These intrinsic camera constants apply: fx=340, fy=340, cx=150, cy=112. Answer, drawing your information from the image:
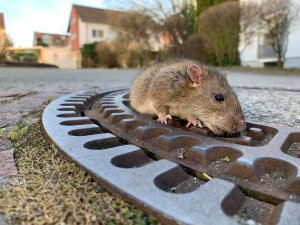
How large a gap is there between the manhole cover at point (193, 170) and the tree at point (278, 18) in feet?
54.5

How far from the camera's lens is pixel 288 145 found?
1844mm

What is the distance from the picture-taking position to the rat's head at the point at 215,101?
220 centimetres

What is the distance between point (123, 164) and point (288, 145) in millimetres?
962

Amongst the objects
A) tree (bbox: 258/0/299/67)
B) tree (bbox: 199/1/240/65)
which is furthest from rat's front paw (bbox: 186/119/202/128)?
tree (bbox: 199/1/240/65)

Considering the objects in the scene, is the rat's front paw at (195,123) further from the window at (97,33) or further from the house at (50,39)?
the house at (50,39)

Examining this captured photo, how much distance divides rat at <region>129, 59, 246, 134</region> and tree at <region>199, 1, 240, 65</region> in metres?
17.5

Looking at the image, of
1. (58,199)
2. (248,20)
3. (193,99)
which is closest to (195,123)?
(193,99)

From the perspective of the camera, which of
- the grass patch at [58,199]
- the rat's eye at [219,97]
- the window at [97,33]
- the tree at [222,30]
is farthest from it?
the window at [97,33]

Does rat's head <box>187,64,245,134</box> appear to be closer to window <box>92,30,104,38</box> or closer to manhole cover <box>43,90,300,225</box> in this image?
manhole cover <box>43,90,300,225</box>

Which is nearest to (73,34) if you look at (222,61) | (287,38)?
(222,61)

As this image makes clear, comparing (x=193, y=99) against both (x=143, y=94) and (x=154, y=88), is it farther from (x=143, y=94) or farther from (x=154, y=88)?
(x=143, y=94)

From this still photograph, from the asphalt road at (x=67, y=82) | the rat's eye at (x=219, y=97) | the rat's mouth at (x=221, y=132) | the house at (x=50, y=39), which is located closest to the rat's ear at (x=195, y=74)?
the rat's eye at (x=219, y=97)

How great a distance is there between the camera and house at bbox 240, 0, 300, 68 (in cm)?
1870

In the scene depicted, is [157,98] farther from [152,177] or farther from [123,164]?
[152,177]
